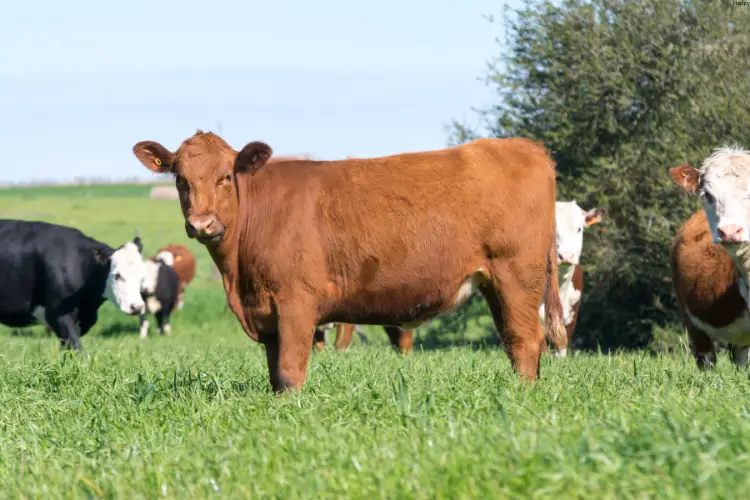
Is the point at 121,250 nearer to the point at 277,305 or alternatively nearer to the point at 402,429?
the point at 277,305

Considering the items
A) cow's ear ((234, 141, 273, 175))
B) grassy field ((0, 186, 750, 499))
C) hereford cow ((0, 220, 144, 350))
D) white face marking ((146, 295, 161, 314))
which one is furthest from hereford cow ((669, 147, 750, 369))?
white face marking ((146, 295, 161, 314))

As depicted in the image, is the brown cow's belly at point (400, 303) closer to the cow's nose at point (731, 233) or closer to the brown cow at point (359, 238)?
the brown cow at point (359, 238)

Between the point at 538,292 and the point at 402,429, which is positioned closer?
the point at 402,429

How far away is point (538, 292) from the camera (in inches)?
278

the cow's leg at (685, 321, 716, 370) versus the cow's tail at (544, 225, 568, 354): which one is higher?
the cow's tail at (544, 225, 568, 354)

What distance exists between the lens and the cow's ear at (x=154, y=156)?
23.4 ft

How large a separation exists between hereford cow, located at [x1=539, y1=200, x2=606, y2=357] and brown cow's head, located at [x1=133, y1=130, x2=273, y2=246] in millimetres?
6797

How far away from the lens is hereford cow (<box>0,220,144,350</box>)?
12453 millimetres

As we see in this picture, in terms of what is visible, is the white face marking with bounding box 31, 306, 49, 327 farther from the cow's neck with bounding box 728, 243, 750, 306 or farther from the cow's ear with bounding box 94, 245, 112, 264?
the cow's neck with bounding box 728, 243, 750, 306

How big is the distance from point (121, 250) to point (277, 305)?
1070 cm

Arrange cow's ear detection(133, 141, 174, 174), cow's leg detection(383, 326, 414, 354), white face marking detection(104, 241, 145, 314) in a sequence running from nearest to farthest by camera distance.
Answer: cow's ear detection(133, 141, 174, 174) → cow's leg detection(383, 326, 414, 354) → white face marking detection(104, 241, 145, 314)

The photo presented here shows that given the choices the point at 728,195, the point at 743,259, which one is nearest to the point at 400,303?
the point at 728,195

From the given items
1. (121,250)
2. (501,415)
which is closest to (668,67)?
(121,250)

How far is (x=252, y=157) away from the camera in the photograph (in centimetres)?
691
